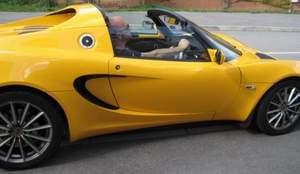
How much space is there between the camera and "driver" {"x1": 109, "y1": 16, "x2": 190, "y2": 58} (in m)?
4.09

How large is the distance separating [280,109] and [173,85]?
131cm

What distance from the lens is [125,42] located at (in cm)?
433

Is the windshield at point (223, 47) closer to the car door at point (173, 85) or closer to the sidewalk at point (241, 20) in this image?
the car door at point (173, 85)

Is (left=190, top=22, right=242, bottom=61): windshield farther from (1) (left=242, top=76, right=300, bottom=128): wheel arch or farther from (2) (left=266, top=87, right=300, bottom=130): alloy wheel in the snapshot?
(2) (left=266, top=87, right=300, bottom=130): alloy wheel

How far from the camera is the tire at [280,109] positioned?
4.66 m

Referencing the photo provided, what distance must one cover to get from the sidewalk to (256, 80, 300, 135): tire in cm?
947

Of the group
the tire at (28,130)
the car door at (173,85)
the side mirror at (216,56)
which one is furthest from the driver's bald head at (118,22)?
the tire at (28,130)

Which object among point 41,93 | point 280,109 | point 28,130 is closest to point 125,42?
point 41,93

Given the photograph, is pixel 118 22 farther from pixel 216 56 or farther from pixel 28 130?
pixel 28 130

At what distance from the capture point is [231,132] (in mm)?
4883

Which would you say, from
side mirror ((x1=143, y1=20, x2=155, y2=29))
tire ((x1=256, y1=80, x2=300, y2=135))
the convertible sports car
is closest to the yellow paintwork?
the convertible sports car

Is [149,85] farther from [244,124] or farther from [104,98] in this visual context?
[244,124]

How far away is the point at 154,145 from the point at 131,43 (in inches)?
39.9

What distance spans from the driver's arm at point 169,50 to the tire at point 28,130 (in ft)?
3.28
